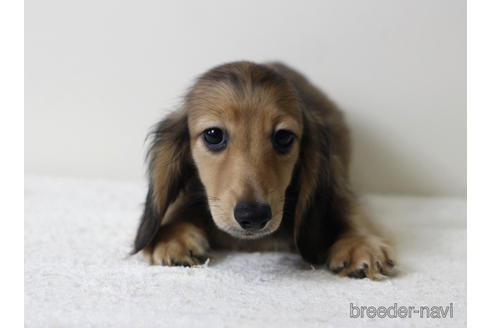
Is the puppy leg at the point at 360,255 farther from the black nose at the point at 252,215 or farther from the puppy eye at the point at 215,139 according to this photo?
the puppy eye at the point at 215,139

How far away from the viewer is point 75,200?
10.0 feet

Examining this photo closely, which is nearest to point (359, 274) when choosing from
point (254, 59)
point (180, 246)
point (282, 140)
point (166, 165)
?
point (282, 140)

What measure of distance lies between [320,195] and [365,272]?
Answer: 410 millimetres

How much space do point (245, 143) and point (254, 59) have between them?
1.35m

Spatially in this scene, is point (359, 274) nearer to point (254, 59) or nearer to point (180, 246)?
point (180, 246)

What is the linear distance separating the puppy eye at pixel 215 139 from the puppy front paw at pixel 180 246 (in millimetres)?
376

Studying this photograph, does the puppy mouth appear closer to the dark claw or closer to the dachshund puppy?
the dachshund puppy

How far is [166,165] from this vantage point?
2285mm

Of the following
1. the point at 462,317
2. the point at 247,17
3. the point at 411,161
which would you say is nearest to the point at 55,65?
the point at 247,17

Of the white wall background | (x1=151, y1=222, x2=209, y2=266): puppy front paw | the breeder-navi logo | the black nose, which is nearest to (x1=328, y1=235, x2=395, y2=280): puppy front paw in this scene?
the breeder-navi logo

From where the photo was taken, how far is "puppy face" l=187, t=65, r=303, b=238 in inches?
74.5

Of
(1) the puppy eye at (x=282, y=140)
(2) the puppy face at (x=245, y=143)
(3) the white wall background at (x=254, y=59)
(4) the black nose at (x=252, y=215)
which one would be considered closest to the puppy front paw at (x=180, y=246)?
(2) the puppy face at (x=245, y=143)

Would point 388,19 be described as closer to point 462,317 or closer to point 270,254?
point 270,254

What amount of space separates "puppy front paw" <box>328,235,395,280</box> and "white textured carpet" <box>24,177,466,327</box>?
5 cm
